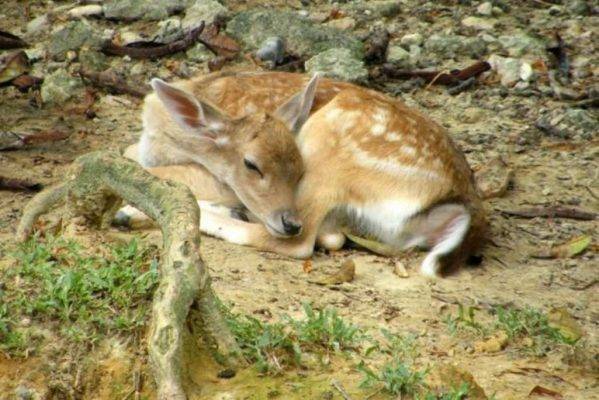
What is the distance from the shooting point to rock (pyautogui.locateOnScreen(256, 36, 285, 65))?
29.6 feet

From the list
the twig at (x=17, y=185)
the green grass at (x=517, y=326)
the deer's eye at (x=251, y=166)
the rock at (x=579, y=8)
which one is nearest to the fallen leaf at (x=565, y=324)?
the green grass at (x=517, y=326)

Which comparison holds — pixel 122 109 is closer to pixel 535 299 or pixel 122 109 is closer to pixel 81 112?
pixel 81 112

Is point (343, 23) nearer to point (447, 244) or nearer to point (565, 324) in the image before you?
point (447, 244)

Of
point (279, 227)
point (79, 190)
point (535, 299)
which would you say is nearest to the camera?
point (79, 190)

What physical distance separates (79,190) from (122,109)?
3.67 metres

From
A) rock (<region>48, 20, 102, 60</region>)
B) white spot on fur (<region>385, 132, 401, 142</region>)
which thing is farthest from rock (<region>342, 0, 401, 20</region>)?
white spot on fur (<region>385, 132, 401, 142</region>)

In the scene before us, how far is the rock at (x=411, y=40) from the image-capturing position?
9.45 metres

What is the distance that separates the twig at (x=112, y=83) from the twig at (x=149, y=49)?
0.45 meters

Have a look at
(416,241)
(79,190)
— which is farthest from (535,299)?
(79,190)

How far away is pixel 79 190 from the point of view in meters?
4.89

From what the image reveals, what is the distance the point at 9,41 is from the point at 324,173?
380cm

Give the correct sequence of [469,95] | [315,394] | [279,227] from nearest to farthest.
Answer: [315,394], [279,227], [469,95]

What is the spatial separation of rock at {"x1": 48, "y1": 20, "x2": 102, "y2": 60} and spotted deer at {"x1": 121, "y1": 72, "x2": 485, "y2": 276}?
242 centimetres

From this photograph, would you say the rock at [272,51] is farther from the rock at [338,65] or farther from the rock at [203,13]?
the rock at [203,13]
